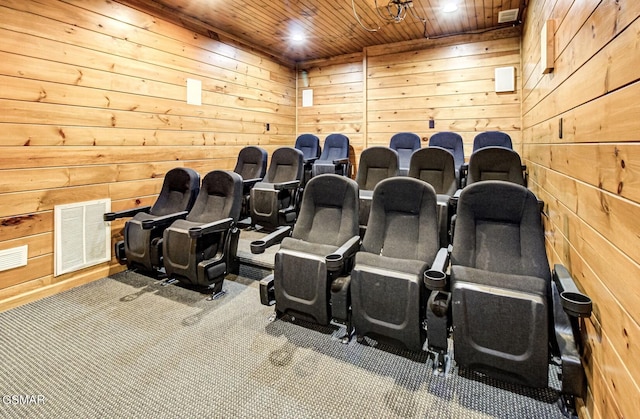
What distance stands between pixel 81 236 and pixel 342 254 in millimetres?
2477

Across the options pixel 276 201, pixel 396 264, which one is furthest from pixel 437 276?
pixel 276 201

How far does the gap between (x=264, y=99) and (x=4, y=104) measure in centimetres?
341

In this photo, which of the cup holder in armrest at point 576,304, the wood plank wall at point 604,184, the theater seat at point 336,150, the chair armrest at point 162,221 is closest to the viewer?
the wood plank wall at point 604,184

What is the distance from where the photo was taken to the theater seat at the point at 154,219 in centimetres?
291

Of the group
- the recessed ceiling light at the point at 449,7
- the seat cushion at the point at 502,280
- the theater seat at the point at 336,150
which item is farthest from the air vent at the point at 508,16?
the seat cushion at the point at 502,280

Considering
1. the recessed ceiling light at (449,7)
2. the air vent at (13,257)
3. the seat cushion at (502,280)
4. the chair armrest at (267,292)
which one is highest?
the recessed ceiling light at (449,7)

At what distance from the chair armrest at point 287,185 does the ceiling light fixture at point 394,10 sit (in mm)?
2113

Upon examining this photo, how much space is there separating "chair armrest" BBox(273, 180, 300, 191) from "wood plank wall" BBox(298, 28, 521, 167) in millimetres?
2377

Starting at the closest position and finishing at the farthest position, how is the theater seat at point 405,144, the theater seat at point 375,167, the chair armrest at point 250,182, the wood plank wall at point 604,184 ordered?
the wood plank wall at point 604,184 → the theater seat at point 375,167 → the chair armrest at point 250,182 → the theater seat at point 405,144

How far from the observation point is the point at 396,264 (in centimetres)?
189

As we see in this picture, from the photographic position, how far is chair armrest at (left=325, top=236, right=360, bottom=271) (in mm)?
1913

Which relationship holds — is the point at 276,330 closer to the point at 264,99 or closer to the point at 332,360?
the point at 332,360

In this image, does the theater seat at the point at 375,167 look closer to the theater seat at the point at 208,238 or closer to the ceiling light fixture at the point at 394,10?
the theater seat at the point at 208,238

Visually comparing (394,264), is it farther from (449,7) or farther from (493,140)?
(449,7)
